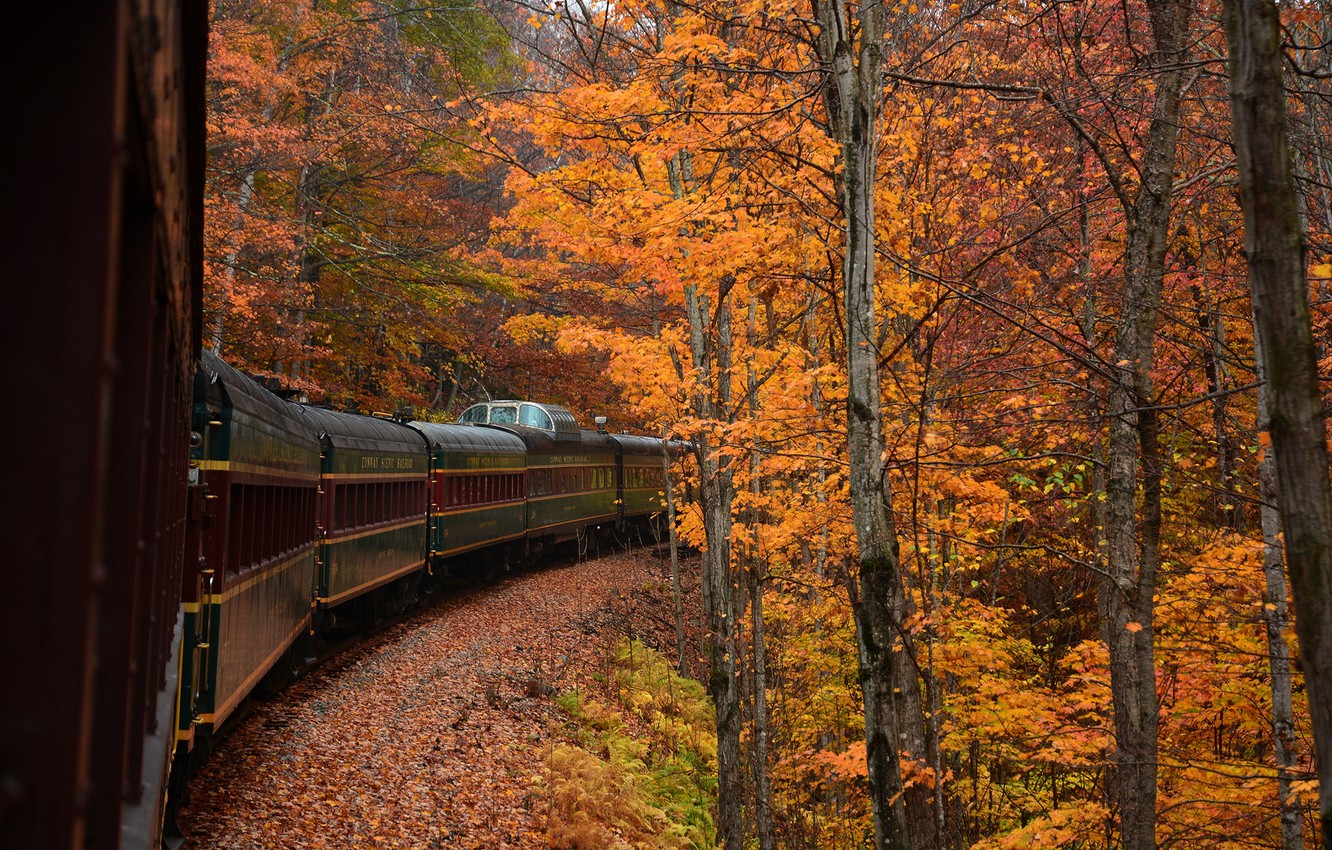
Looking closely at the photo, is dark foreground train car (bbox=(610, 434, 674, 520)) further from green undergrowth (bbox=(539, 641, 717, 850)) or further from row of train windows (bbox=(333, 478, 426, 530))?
row of train windows (bbox=(333, 478, 426, 530))

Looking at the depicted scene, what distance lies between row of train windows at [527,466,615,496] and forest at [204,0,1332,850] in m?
4.59

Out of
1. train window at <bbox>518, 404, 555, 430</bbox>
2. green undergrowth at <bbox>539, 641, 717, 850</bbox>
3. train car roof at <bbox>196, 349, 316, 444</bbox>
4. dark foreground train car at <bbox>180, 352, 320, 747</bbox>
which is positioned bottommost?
green undergrowth at <bbox>539, 641, 717, 850</bbox>

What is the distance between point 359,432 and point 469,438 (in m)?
6.13

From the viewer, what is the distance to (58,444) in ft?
3.85

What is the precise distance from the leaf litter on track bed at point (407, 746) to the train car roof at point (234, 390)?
2915 mm

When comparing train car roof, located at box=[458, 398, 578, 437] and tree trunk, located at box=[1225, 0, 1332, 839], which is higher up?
train car roof, located at box=[458, 398, 578, 437]

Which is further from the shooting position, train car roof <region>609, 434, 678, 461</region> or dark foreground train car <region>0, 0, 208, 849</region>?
train car roof <region>609, 434, 678, 461</region>

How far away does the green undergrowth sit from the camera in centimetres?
1012

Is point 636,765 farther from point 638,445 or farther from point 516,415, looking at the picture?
point 638,445

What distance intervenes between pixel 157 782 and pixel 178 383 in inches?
55.2

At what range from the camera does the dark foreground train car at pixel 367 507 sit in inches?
494

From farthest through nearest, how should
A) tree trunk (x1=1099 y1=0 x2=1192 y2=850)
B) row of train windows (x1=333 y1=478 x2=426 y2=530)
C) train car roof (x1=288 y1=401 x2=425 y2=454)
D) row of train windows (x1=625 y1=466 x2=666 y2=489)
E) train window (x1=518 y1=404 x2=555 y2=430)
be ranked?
row of train windows (x1=625 y1=466 x2=666 y2=489) < train window (x1=518 y1=404 x2=555 y2=430) < row of train windows (x1=333 y1=478 x2=426 y2=530) < train car roof (x1=288 y1=401 x2=425 y2=454) < tree trunk (x1=1099 y1=0 x2=1192 y2=850)

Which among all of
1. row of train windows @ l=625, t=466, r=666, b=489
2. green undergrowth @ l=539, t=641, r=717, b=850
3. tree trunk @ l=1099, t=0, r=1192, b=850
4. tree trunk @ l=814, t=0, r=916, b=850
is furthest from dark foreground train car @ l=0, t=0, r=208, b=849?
row of train windows @ l=625, t=466, r=666, b=489

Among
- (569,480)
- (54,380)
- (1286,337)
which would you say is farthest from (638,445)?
(54,380)
